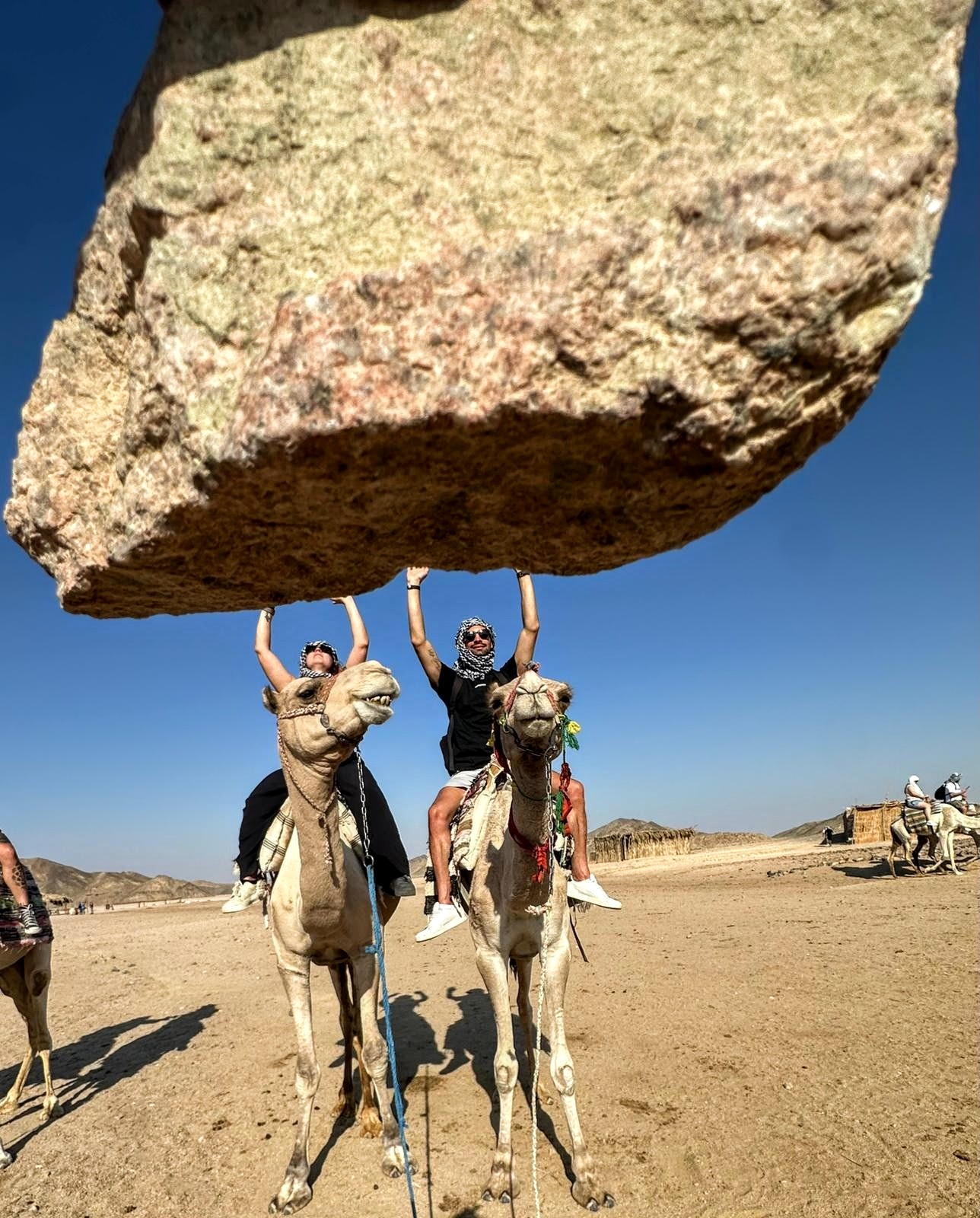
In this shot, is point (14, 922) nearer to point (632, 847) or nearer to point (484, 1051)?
point (484, 1051)

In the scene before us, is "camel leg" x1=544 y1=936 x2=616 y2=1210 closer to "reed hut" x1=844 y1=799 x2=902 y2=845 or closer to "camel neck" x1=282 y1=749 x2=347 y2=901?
"camel neck" x1=282 y1=749 x2=347 y2=901

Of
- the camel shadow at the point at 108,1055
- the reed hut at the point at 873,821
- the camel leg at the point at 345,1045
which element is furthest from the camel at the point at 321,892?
the reed hut at the point at 873,821

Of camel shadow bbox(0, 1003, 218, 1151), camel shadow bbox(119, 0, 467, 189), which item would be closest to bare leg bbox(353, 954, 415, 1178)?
camel shadow bbox(0, 1003, 218, 1151)

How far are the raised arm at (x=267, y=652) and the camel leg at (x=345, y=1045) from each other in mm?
2519

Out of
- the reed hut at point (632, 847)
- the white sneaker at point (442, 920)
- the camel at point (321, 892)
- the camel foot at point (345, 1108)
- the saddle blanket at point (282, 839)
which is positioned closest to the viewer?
the camel at point (321, 892)

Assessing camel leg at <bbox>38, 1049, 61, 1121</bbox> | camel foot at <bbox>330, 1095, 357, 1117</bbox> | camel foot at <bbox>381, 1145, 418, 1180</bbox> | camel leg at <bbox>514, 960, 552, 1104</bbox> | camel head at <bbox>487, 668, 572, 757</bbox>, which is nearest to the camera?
camel head at <bbox>487, 668, 572, 757</bbox>

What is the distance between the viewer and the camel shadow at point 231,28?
79.4 inches

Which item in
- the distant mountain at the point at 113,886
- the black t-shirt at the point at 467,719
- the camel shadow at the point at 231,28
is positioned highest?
the camel shadow at the point at 231,28

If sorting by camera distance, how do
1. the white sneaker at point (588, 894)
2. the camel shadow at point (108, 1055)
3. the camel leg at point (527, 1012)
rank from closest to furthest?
1. the white sneaker at point (588, 894)
2. the camel leg at point (527, 1012)
3. the camel shadow at point (108, 1055)

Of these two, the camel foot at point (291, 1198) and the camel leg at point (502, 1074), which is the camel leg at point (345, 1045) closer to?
the camel foot at point (291, 1198)

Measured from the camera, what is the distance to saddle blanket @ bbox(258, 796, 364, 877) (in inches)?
213

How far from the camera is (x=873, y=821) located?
25859mm

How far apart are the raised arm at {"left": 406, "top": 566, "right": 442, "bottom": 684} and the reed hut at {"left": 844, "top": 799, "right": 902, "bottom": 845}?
24.2 metres

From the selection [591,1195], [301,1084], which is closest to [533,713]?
[591,1195]
